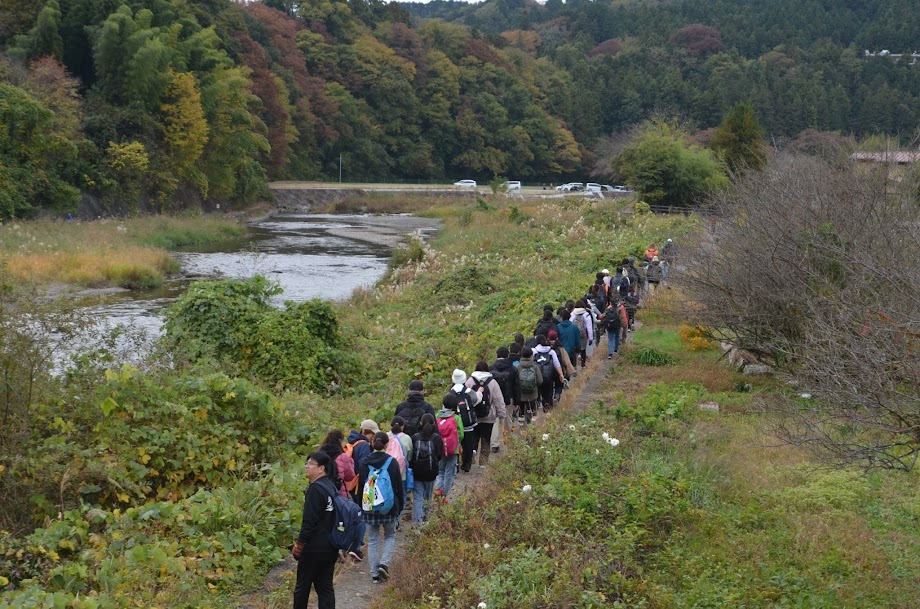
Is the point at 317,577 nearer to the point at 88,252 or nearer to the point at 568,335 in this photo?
the point at 568,335

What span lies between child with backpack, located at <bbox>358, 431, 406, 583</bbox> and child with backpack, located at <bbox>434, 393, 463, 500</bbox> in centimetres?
115

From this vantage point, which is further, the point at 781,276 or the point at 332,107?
the point at 332,107

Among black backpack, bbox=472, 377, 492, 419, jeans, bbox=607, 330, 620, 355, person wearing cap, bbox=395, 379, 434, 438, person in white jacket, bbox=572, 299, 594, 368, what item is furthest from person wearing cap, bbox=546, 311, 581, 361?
person wearing cap, bbox=395, 379, 434, 438

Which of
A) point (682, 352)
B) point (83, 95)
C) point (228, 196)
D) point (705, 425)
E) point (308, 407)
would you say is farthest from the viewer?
point (228, 196)

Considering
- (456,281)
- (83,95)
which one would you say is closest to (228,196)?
(83,95)

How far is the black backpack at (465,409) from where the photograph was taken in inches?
392

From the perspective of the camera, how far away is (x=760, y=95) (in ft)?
299

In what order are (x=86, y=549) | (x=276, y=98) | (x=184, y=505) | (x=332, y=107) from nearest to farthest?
Result: 1. (x=86, y=549)
2. (x=184, y=505)
3. (x=276, y=98)
4. (x=332, y=107)

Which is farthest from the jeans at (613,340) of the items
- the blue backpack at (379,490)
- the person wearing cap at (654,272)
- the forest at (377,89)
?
the blue backpack at (379,490)

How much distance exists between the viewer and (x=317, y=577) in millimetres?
6742

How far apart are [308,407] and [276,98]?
62.1 metres

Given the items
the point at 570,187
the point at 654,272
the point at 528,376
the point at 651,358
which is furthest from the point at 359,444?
the point at 570,187

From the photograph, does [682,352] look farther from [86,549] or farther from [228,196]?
[228,196]

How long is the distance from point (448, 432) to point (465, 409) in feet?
2.92
